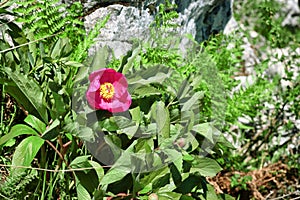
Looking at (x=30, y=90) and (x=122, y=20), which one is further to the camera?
(x=122, y=20)

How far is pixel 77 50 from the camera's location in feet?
6.27

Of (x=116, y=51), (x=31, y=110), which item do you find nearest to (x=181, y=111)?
(x=31, y=110)

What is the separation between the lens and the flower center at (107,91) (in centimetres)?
165

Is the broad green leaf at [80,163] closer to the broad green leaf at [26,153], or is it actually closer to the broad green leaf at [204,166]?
the broad green leaf at [26,153]

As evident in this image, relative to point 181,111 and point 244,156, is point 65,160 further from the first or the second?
point 244,156

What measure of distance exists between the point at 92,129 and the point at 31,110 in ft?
0.64

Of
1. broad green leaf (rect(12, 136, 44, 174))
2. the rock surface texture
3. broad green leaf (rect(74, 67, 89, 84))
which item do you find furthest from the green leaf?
the rock surface texture

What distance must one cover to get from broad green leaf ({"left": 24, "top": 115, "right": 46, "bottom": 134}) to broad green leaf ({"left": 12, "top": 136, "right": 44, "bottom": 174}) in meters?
0.05

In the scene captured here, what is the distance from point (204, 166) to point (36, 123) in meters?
0.53

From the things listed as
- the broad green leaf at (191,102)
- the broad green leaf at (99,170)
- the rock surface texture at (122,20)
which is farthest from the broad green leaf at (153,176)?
the rock surface texture at (122,20)

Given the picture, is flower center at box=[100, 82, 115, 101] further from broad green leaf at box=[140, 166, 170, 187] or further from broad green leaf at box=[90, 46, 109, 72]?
broad green leaf at box=[140, 166, 170, 187]

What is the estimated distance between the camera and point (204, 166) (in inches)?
68.6

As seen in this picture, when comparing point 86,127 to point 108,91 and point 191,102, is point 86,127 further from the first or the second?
point 191,102

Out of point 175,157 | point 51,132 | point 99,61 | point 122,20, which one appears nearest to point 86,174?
point 51,132
